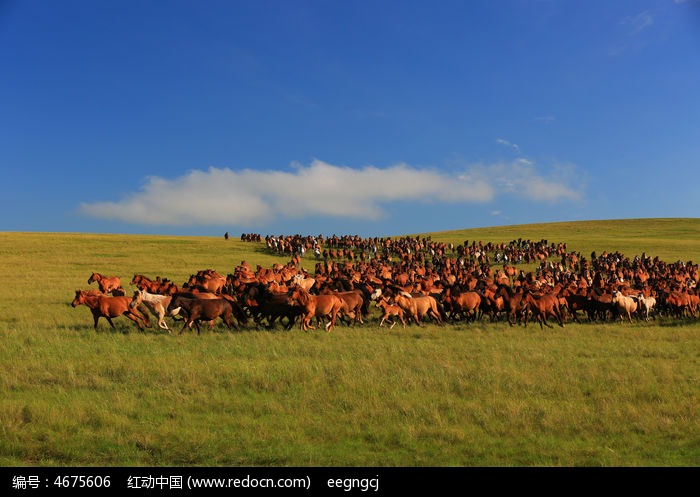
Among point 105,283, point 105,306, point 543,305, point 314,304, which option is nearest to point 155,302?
point 105,306

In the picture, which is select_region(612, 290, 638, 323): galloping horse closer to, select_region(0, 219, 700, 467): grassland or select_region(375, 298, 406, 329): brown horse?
select_region(0, 219, 700, 467): grassland

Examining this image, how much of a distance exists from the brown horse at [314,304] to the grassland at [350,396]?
0.73 m

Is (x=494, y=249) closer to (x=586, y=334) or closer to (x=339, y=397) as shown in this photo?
(x=586, y=334)

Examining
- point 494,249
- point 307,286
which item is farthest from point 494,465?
point 494,249

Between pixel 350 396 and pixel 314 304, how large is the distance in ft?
26.0

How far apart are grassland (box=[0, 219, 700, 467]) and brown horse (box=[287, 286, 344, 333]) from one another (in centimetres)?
73

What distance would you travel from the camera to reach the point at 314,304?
685 inches

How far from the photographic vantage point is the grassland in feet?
23.8

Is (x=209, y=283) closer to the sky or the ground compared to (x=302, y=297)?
closer to the sky

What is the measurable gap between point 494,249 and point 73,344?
141 feet

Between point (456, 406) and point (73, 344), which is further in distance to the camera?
point (73, 344)

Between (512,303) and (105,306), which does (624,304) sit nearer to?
(512,303)

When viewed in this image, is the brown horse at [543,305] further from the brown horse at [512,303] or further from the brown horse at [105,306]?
the brown horse at [105,306]
